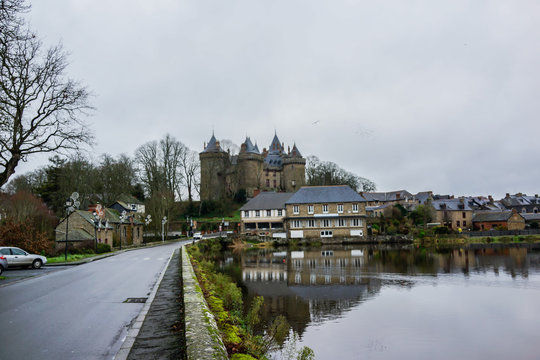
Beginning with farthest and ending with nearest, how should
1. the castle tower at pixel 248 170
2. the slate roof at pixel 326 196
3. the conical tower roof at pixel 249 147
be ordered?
the conical tower roof at pixel 249 147, the castle tower at pixel 248 170, the slate roof at pixel 326 196

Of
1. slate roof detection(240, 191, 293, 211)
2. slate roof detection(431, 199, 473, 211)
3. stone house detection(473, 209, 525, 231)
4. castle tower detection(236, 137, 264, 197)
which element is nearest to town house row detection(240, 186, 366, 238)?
slate roof detection(240, 191, 293, 211)

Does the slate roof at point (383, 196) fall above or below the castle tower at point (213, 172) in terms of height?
below

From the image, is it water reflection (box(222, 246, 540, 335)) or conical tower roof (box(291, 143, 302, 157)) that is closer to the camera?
water reflection (box(222, 246, 540, 335))

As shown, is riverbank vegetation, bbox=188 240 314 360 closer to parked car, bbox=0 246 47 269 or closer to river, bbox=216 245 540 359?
river, bbox=216 245 540 359

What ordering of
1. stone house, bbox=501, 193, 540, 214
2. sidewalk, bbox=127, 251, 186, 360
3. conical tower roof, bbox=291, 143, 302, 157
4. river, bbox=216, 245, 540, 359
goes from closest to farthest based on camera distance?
sidewalk, bbox=127, 251, 186, 360, river, bbox=216, 245, 540, 359, stone house, bbox=501, 193, 540, 214, conical tower roof, bbox=291, 143, 302, 157

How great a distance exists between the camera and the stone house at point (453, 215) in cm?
6669

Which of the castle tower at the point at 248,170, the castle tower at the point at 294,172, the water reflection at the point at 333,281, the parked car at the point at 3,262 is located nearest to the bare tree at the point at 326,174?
the castle tower at the point at 294,172

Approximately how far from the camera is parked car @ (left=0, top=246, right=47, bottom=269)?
1973cm

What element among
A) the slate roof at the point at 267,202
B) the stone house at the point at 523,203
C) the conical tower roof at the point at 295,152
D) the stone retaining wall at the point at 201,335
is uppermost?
the conical tower roof at the point at 295,152

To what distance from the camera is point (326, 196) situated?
53.8 meters

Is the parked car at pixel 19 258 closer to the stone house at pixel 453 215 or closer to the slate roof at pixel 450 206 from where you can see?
the stone house at pixel 453 215

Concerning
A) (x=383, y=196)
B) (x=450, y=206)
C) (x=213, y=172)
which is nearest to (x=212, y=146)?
(x=213, y=172)

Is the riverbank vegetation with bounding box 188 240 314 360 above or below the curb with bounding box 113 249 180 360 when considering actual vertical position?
below

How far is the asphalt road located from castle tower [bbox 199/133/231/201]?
67449 mm
